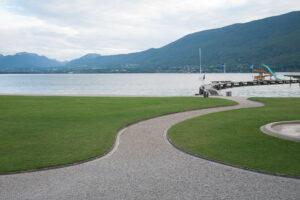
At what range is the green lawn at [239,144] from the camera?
9.00 meters

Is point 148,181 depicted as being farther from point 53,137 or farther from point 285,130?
point 285,130

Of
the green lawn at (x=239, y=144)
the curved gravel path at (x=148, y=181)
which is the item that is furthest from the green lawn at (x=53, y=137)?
the green lawn at (x=239, y=144)

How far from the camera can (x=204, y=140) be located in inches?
480

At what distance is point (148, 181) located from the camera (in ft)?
24.6

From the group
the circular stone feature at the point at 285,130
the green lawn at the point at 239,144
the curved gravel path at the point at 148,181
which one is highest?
the circular stone feature at the point at 285,130

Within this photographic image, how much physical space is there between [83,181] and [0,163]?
351 cm

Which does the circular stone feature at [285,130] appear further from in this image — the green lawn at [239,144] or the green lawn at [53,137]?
the green lawn at [53,137]

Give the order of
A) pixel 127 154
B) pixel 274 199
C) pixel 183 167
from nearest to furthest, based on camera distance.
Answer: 1. pixel 274 199
2. pixel 183 167
3. pixel 127 154

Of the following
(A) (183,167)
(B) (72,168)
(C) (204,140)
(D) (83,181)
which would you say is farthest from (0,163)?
(C) (204,140)

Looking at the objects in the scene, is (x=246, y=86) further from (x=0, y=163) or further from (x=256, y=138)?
(x=0, y=163)

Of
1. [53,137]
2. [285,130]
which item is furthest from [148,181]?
[285,130]

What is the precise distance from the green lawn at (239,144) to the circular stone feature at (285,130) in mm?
309

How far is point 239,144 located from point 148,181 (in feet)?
18.0

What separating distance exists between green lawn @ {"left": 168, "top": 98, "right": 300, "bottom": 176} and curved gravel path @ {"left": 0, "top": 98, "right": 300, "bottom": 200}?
0.83m
